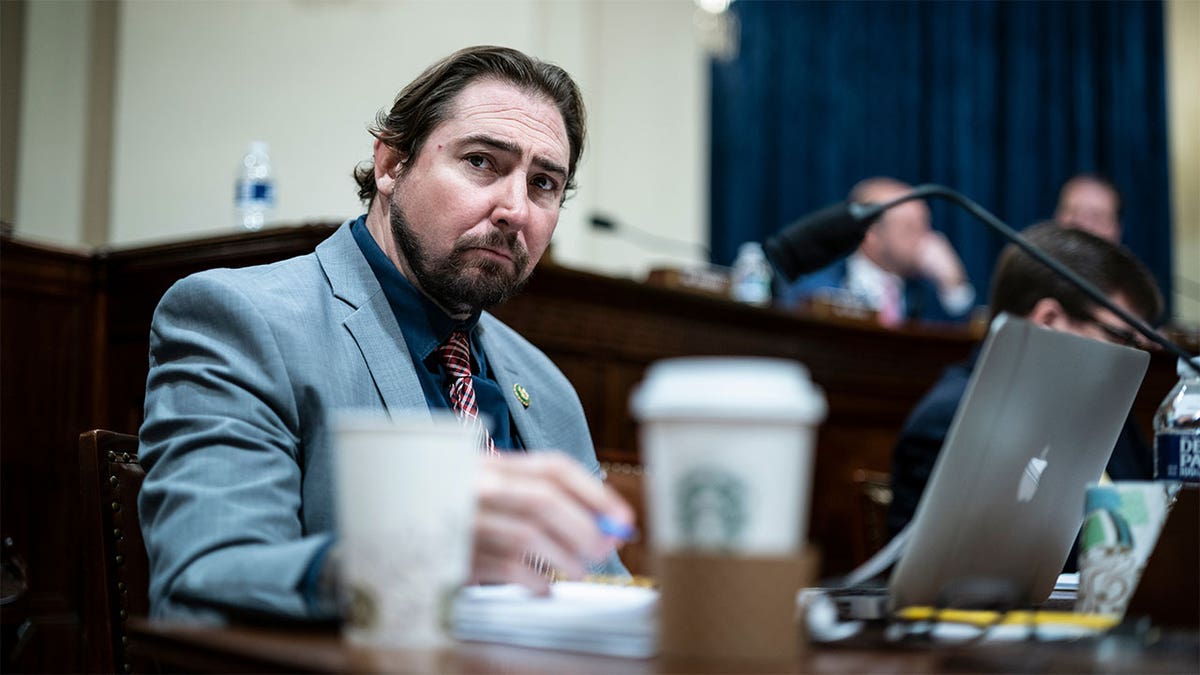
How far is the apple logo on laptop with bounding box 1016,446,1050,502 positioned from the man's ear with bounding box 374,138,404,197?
0.97 m

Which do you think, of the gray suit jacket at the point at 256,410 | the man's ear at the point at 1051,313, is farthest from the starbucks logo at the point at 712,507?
the man's ear at the point at 1051,313

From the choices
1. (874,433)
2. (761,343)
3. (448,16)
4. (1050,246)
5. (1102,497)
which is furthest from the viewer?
(448,16)

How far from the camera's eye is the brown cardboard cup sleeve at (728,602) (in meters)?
0.73

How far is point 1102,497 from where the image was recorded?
3.63ft

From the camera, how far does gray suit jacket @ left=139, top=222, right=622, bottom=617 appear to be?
3.21 ft

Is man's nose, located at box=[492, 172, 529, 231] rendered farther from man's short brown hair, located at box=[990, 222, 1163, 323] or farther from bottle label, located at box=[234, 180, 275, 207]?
bottle label, located at box=[234, 180, 275, 207]

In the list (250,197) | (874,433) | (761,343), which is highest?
(250,197)

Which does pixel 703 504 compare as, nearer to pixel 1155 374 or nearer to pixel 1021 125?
pixel 1155 374

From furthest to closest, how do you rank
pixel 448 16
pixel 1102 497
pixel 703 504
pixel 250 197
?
pixel 448 16
pixel 250 197
pixel 1102 497
pixel 703 504

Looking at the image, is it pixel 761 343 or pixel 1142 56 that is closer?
pixel 761 343

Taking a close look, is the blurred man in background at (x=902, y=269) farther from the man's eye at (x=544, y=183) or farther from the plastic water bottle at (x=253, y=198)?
the man's eye at (x=544, y=183)

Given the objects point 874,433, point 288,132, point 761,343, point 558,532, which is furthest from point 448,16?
point 558,532

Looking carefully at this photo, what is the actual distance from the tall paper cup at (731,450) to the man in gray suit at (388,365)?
89 millimetres

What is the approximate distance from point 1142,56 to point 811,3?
1953 mm
